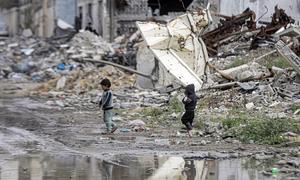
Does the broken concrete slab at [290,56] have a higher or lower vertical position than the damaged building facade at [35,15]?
lower

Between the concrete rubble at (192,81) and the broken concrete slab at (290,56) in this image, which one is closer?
the concrete rubble at (192,81)

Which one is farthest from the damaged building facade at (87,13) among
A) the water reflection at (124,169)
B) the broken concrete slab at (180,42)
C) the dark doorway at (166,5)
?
the water reflection at (124,169)

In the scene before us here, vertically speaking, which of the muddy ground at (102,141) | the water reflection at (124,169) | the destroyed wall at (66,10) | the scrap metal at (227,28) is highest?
the destroyed wall at (66,10)

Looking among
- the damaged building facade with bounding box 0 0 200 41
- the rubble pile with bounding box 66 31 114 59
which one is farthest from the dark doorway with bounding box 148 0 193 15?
the rubble pile with bounding box 66 31 114 59

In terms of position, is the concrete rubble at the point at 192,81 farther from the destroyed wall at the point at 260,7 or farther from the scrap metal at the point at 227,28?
the destroyed wall at the point at 260,7

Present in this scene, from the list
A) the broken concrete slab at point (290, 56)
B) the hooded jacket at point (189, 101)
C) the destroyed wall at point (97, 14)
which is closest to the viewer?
the hooded jacket at point (189, 101)

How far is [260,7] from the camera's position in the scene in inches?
1035

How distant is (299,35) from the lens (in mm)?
17250

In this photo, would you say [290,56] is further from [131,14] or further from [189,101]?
[131,14]

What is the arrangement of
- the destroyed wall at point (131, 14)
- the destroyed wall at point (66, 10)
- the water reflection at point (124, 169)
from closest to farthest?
the water reflection at point (124, 169) < the destroyed wall at point (131, 14) < the destroyed wall at point (66, 10)

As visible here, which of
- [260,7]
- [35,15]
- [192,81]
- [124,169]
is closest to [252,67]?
[192,81]

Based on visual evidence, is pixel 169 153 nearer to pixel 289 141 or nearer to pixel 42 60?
pixel 289 141

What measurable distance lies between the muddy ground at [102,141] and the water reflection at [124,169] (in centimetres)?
34

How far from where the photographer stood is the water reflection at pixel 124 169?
8.55 m
